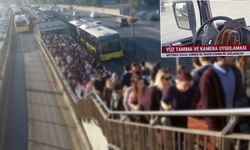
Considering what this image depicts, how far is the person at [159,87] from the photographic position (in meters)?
3.60

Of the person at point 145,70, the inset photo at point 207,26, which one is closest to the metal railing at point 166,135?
the person at point 145,70

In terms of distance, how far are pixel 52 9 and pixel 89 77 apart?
8.38 feet

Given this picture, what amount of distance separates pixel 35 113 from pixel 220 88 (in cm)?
919

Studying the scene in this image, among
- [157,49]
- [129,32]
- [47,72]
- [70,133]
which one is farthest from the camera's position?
[47,72]

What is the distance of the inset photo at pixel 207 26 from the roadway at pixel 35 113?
4.12 metres

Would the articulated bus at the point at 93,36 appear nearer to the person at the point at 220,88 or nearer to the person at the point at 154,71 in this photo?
the person at the point at 154,71

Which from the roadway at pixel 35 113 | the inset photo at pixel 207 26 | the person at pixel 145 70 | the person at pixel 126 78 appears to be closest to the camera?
the inset photo at pixel 207 26

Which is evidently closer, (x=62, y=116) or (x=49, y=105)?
(x=62, y=116)

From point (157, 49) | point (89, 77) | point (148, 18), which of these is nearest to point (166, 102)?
point (157, 49)

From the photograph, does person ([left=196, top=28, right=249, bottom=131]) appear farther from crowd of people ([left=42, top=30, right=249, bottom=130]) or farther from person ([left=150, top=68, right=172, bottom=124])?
person ([left=150, top=68, right=172, bottom=124])

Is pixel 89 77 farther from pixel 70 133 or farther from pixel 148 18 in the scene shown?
pixel 148 18

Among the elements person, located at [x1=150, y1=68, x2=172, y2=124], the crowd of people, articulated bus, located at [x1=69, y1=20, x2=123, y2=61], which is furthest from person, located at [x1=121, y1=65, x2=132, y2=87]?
articulated bus, located at [x1=69, y1=20, x2=123, y2=61]

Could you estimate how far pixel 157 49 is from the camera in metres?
4.96

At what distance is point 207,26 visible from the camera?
14.4ft
